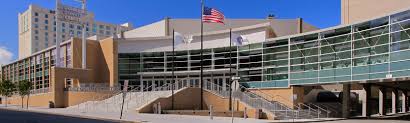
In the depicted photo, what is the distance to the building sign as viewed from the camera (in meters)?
62.9

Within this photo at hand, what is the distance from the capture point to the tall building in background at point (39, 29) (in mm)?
158875

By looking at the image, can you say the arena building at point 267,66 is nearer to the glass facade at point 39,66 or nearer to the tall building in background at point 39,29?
the glass facade at point 39,66

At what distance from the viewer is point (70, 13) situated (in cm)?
6391

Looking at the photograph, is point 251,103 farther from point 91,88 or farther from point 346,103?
point 91,88

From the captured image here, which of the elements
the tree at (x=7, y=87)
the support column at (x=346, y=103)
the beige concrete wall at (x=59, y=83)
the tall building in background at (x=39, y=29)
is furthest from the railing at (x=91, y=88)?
the tall building in background at (x=39, y=29)

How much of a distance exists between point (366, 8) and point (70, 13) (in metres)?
35.7

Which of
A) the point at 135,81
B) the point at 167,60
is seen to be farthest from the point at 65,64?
the point at 167,60

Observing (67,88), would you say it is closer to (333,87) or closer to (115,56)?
(115,56)

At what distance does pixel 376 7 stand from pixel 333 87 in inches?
385

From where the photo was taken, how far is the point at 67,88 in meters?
54.0

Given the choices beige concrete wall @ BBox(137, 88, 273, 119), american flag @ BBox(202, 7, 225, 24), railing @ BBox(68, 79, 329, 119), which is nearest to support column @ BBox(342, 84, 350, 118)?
railing @ BBox(68, 79, 329, 119)

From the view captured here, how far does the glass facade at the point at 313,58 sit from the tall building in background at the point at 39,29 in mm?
101427

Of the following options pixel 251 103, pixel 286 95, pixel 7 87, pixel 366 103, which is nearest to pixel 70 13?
pixel 7 87

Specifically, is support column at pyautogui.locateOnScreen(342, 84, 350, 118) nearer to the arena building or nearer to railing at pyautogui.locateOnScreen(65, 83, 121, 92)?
the arena building
